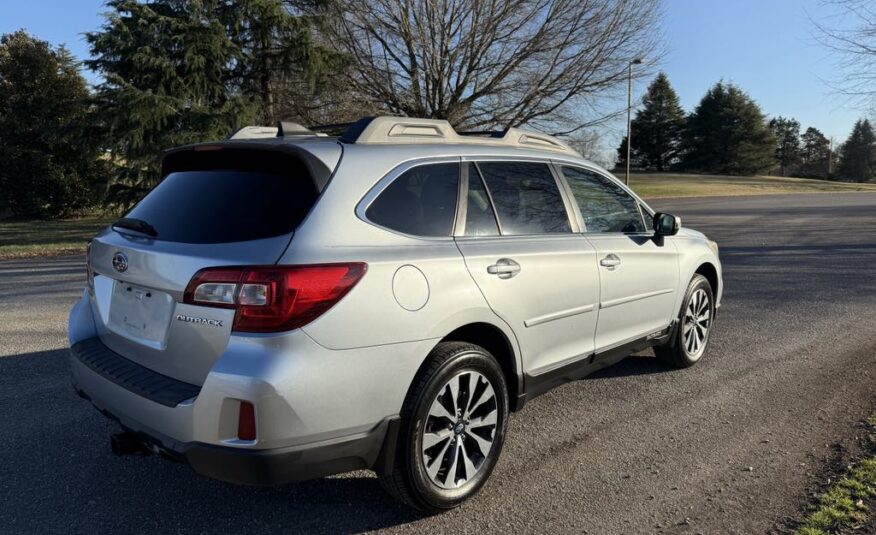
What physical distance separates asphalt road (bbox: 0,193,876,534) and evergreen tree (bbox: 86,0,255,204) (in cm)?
1409

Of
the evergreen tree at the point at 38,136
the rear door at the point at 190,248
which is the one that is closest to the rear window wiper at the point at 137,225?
the rear door at the point at 190,248

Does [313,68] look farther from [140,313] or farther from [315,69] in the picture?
[140,313]

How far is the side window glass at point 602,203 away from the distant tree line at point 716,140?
7069 centimetres

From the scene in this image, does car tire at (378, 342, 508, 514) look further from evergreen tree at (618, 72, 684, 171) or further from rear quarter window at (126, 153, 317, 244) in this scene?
evergreen tree at (618, 72, 684, 171)

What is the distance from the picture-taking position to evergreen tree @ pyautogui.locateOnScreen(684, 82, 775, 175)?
73625mm

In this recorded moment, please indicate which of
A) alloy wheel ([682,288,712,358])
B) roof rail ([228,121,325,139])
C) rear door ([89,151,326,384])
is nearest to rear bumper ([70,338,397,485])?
rear door ([89,151,326,384])

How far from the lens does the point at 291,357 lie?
2338mm

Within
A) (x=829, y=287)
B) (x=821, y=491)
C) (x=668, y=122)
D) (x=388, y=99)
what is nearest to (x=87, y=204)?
(x=388, y=99)

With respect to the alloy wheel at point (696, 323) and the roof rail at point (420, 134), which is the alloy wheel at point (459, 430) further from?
the alloy wheel at point (696, 323)

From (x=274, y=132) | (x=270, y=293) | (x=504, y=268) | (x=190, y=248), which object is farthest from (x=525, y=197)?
(x=190, y=248)

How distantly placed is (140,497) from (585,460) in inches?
93.3

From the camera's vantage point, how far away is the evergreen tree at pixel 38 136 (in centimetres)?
2505

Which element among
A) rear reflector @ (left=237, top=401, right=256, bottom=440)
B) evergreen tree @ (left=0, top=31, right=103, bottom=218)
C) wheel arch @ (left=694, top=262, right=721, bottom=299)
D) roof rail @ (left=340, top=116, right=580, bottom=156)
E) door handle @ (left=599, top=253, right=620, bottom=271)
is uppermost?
evergreen tree @ (left=0, top=31, right=103, bottom=218)

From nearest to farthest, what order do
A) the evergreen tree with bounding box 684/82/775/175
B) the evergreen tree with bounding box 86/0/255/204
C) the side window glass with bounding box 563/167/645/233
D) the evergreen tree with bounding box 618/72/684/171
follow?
the side window glass with bounding box 563/167/645/233, the evergreen tree with bounding box 86/0/255/204, the evergreen tree with bounding box 684/82/775/175, the evergreen tree with bounding box 618/72/684/171
